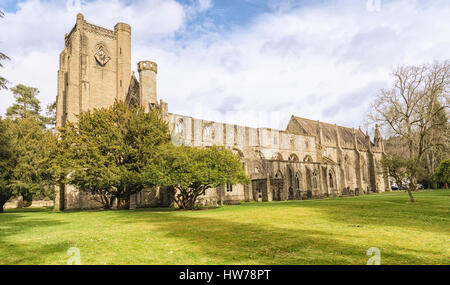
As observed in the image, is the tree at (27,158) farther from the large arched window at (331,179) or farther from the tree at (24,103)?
the large arched window at (331,179)

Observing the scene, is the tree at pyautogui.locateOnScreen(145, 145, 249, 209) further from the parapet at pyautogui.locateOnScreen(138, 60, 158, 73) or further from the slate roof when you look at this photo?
the slate roof

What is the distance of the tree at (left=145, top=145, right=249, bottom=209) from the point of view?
21359 millimetres

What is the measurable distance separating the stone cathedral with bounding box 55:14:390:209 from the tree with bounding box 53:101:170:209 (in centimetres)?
465

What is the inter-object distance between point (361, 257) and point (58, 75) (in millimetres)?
46540

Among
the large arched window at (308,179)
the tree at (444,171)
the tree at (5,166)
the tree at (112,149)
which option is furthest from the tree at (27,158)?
the tree at (444,171)

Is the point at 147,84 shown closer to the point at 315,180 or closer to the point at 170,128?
the point at 170,128

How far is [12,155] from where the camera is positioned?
28.4m

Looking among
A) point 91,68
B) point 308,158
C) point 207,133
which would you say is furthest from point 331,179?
point 91,68

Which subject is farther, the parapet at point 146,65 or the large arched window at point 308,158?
the large arched window at point 308,158

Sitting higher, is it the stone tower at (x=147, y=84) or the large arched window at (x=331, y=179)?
the stone tower at (x=147, y=84)

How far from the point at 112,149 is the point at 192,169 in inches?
365

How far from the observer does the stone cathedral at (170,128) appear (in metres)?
34.6
